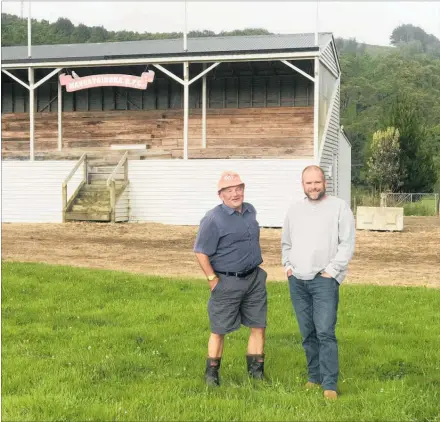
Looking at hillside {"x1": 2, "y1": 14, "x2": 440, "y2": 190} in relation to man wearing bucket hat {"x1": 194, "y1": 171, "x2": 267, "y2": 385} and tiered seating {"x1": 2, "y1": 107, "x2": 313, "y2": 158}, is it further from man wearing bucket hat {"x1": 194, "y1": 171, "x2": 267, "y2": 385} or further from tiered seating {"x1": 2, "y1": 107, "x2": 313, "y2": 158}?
man wearing bucket hat {"x1": 194, "y1": 171, "x2": 267, "y2": 385}

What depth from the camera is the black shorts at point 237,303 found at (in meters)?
5.95

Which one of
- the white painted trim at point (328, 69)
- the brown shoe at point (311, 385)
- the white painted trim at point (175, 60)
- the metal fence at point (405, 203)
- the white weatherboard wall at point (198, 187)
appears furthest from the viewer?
the metal fence at point (405, 203)

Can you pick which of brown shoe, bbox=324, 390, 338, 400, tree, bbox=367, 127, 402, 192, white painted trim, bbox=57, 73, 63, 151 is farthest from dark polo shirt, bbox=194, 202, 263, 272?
tree, bbox=367, 127, 402, 192

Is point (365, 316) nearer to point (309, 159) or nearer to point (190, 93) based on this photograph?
point (309, 159)

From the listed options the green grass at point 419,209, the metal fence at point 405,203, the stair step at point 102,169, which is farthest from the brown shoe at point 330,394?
the green grass at point 419,209

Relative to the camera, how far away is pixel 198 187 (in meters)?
25.0

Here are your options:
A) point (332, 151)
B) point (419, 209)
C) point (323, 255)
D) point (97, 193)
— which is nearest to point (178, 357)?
point (323, 255)

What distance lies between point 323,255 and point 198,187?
19383 mm

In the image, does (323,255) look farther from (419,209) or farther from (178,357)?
(419,209)

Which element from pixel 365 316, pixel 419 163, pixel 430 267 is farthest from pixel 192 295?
pixel 419 163

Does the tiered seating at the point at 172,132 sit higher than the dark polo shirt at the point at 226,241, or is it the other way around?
the tiered seating at the point at 172,132

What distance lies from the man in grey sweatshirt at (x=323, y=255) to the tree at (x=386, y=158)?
116 ft

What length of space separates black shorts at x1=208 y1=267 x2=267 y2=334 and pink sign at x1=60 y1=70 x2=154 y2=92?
20.8m

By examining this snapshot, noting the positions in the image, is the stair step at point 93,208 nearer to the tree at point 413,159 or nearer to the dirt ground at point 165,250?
the dirt ground at point 165,250
